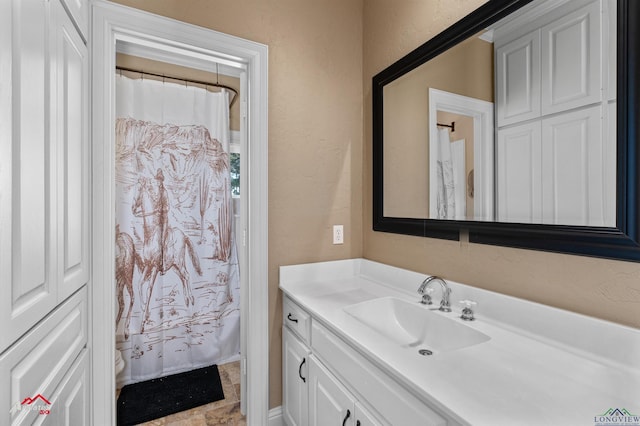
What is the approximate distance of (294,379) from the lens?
5.02 feet

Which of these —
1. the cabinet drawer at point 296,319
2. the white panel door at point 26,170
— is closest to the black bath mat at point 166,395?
the cabinet drawer at point 296,319

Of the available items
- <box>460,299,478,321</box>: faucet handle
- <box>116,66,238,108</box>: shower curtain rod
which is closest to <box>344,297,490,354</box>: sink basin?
<box>460,299,478,321</box>: faucet handle

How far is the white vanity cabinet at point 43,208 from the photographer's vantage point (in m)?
0.70

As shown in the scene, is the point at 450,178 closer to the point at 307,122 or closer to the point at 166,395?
the point at 307,122

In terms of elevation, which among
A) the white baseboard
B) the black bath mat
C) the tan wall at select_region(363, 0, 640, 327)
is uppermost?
the tan wall at select_region(363, 0, 640, 327)

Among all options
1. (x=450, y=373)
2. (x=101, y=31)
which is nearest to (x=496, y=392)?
(x=450, y=373)

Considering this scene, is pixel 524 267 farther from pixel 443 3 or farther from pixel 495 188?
pixel 443 3

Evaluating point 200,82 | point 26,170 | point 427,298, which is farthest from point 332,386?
point 200,82

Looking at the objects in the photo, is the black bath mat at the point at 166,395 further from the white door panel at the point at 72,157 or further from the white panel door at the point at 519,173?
the white panel door at the point at 519,173

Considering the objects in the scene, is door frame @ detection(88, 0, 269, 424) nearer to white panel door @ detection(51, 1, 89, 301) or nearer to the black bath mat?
white panel door @ detection(51, 1, 89, 301)

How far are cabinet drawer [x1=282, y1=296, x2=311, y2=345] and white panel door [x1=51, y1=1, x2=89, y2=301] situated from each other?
0.89 metres

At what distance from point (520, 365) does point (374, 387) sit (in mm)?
406

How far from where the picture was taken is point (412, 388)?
0.76 meters

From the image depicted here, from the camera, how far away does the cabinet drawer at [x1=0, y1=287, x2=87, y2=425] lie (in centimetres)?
70
